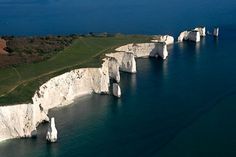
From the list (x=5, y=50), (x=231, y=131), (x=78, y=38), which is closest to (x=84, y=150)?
(x=231, y=131)

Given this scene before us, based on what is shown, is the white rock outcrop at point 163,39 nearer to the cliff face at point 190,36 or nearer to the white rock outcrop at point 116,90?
the cliff face at point 190,36

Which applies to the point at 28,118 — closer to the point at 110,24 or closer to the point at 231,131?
the point at 231,131

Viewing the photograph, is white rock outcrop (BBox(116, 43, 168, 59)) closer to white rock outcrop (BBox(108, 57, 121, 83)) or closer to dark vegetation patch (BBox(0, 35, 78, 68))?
dark vegetation patch (BBox(0, 35, 78, 68))

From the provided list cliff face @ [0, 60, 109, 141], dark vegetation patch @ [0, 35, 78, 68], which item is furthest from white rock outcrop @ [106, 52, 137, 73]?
dark vegetation patch @ [0, 35, 78, 68]

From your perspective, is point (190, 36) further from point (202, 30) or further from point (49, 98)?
point (49, 98)

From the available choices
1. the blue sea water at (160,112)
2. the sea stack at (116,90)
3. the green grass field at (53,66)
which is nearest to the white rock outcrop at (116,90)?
the sea stack at (116,90)

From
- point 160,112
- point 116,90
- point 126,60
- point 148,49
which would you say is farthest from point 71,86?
point 148,49
